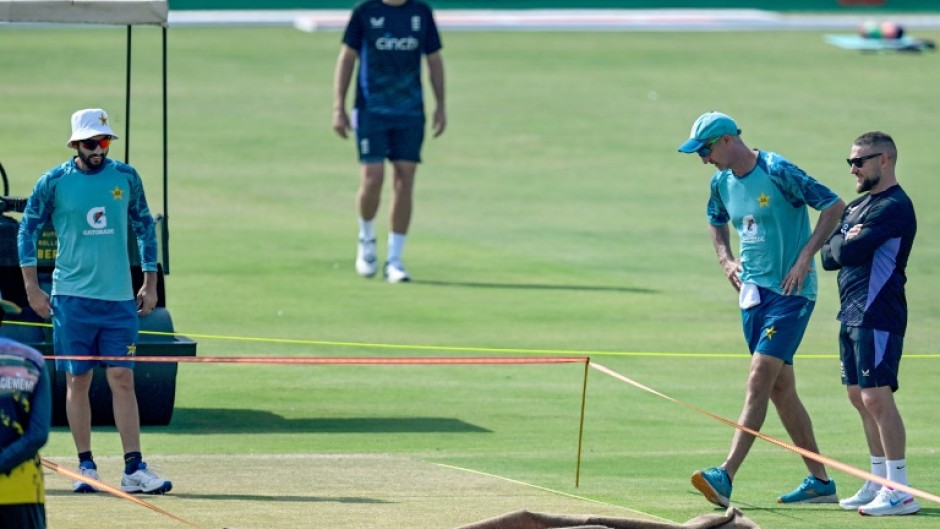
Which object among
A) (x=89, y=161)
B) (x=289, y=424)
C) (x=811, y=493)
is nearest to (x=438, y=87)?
(x=289, y=424)

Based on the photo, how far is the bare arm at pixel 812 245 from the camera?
925 cm

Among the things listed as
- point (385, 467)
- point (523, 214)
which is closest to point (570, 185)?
point (523, 214)

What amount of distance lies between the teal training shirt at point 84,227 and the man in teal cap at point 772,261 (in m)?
2.91

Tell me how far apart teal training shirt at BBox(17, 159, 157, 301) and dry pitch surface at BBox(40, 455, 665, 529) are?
3.42ft

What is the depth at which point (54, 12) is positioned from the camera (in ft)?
39.1

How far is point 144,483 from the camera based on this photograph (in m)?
9.26

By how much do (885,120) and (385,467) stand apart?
59.3ft

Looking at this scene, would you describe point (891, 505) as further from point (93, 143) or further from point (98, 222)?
point (93, 143)

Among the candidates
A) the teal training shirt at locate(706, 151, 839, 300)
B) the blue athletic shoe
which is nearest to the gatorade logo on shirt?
the teal training shirt at locate(706, 151, 839, 300)

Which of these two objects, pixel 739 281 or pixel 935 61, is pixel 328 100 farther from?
pixel 739 281

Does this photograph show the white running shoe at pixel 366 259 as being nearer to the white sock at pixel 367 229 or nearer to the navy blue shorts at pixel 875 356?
the white sock at pixel 367 229

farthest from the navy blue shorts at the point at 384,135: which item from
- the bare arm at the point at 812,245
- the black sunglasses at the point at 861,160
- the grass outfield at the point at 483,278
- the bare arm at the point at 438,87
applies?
the black sunglasses at the point at 861,160

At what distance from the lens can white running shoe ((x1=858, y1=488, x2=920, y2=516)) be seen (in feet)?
29.5

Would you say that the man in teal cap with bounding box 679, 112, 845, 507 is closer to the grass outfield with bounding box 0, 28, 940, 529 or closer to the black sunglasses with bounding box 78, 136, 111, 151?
the grass outfield with bounding box 0, 28, 940, 529
